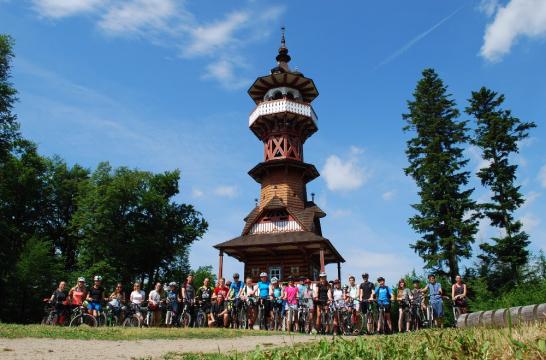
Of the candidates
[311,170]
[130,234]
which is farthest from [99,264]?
[311,170]

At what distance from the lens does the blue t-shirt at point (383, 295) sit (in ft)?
42.5

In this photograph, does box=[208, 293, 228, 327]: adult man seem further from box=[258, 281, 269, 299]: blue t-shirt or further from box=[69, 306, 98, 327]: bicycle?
box=[69, 306, 98, 327]: bicycle

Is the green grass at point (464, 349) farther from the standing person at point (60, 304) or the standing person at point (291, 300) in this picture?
the standing person at point (60, 304)

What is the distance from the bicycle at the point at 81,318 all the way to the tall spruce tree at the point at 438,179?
1936 cm

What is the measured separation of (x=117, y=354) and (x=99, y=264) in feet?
86.0

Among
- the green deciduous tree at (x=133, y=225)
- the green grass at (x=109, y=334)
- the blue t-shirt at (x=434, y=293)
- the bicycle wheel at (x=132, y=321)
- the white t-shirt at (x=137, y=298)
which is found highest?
the green deciduous tree at (x=133, y=225)

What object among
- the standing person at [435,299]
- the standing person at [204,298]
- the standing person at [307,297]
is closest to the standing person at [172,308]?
the standing person at [204,298]

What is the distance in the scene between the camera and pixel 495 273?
2606cm

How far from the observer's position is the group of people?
42.7 feet

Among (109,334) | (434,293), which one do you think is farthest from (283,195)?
(109,334)

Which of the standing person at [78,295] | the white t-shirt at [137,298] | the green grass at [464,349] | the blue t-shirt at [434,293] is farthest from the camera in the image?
the white t-shirt at [137,298]

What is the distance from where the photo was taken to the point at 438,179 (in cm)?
2784

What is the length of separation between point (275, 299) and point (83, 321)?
5518mm

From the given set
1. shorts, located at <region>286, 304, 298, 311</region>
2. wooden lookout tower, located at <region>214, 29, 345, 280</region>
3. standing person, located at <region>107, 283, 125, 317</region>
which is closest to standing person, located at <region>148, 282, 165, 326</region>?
standing person, located at <region>107, 283, 125, 317</region>
